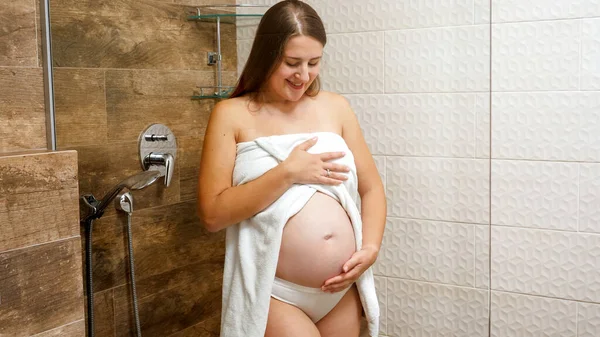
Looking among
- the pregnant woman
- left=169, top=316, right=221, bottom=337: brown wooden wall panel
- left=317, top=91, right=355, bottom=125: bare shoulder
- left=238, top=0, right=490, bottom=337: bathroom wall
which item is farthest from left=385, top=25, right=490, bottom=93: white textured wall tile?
left=169, top=316, right=221, bottom=337: brown wooden wall panel

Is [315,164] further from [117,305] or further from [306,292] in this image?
[117,305]

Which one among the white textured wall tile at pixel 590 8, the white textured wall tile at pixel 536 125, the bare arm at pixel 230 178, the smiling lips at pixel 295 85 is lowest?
the bare arm at pixel 230 178

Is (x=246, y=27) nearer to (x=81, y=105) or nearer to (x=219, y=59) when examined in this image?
(x=219, y=59)

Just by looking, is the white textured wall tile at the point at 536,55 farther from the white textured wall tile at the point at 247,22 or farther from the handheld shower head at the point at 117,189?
the handheld shower head at the point at 117,189

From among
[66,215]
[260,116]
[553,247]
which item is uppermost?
[260,116]

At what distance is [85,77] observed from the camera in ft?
4.89

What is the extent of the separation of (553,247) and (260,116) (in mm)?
757

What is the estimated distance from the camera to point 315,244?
151cm

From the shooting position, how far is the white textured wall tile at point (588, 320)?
1.63 meters

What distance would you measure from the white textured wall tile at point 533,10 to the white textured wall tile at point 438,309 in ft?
2.14

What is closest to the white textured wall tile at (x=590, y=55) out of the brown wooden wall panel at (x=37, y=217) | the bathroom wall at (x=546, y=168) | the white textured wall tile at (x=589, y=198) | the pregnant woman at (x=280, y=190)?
the bathroom wall at (x=546, y=168)

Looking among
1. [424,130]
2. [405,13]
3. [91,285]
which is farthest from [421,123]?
[91,285]

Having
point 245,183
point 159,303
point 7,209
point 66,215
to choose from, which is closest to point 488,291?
point 245,183

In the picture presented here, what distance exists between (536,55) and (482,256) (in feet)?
1.60
